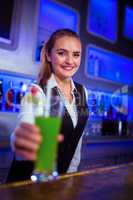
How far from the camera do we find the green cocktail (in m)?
0.67

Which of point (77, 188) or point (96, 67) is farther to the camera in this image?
point (96, 67)

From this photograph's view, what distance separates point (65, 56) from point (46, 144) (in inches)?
45.9

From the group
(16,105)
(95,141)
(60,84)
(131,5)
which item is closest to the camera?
(60,84)

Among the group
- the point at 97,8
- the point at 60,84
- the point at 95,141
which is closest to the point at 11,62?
the point at 60,84

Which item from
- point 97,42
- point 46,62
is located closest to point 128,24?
point 97,42

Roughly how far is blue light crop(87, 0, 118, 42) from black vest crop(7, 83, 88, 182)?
184 cm

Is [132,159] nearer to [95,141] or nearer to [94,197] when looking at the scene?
[95,141]

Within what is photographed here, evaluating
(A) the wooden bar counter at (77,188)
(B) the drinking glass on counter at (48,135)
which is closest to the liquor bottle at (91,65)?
(A) the wooden bar counter at (77,188)

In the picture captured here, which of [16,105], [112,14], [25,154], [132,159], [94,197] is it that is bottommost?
[132,159]

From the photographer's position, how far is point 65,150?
1.47m

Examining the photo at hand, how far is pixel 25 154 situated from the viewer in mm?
664

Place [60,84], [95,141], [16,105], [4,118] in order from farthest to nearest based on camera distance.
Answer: [95,141] < [16,105] < [4,118] < [60,84]

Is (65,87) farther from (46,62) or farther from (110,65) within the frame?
(110,65)

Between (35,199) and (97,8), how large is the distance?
2.89 metres
